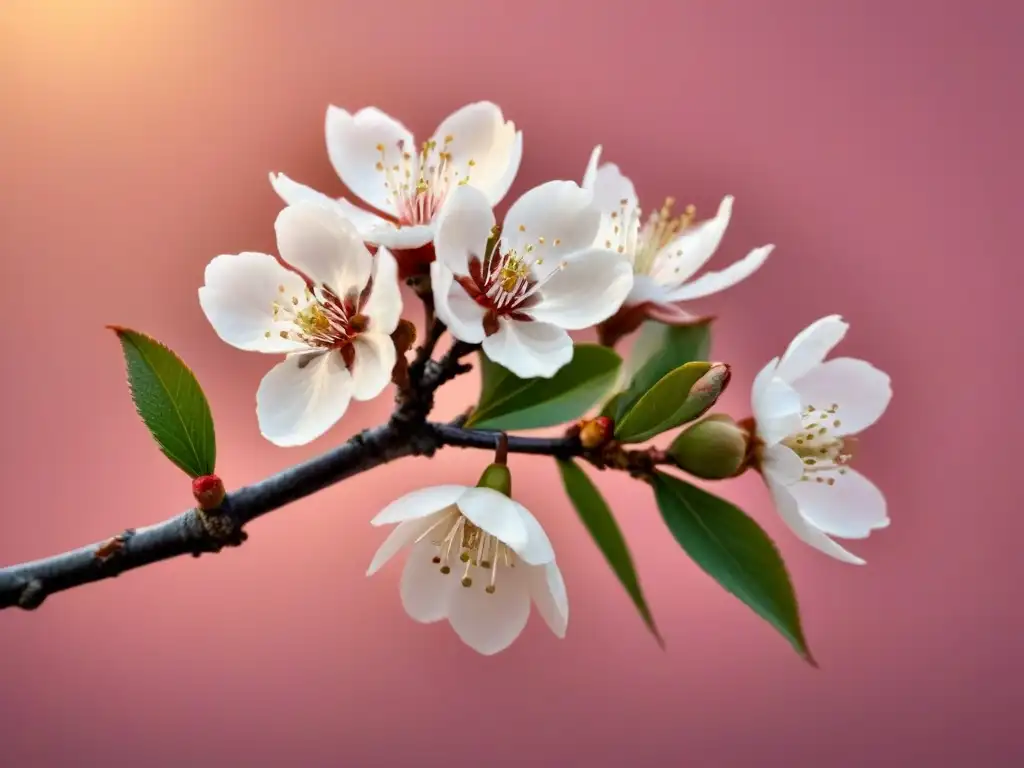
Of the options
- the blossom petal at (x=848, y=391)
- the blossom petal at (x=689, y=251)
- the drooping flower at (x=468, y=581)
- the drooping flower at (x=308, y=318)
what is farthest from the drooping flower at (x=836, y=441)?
the drooping flower at (x=308, y=318)

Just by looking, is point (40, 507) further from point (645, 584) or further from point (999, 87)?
point (999, 87)

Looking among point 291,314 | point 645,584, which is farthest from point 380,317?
point 645,584

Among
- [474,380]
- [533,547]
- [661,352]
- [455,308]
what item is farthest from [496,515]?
[474,380]

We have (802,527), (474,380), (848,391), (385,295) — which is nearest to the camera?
(385,295)

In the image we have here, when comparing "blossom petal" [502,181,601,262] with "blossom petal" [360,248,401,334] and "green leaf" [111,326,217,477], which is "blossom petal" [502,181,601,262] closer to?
"blossom petal" [360,248,401,334]

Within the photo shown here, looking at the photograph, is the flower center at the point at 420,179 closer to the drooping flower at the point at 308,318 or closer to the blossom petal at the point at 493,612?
the drooping flower at the point at 308,318

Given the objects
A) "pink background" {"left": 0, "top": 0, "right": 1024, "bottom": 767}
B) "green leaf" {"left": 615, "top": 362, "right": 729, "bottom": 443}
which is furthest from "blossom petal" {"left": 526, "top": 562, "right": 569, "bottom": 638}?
"pink background" {"left": 0, "top": 0, "right": 1024, "bottom": 767}

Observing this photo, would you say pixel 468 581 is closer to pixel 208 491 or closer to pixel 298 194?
pixel 208 491
